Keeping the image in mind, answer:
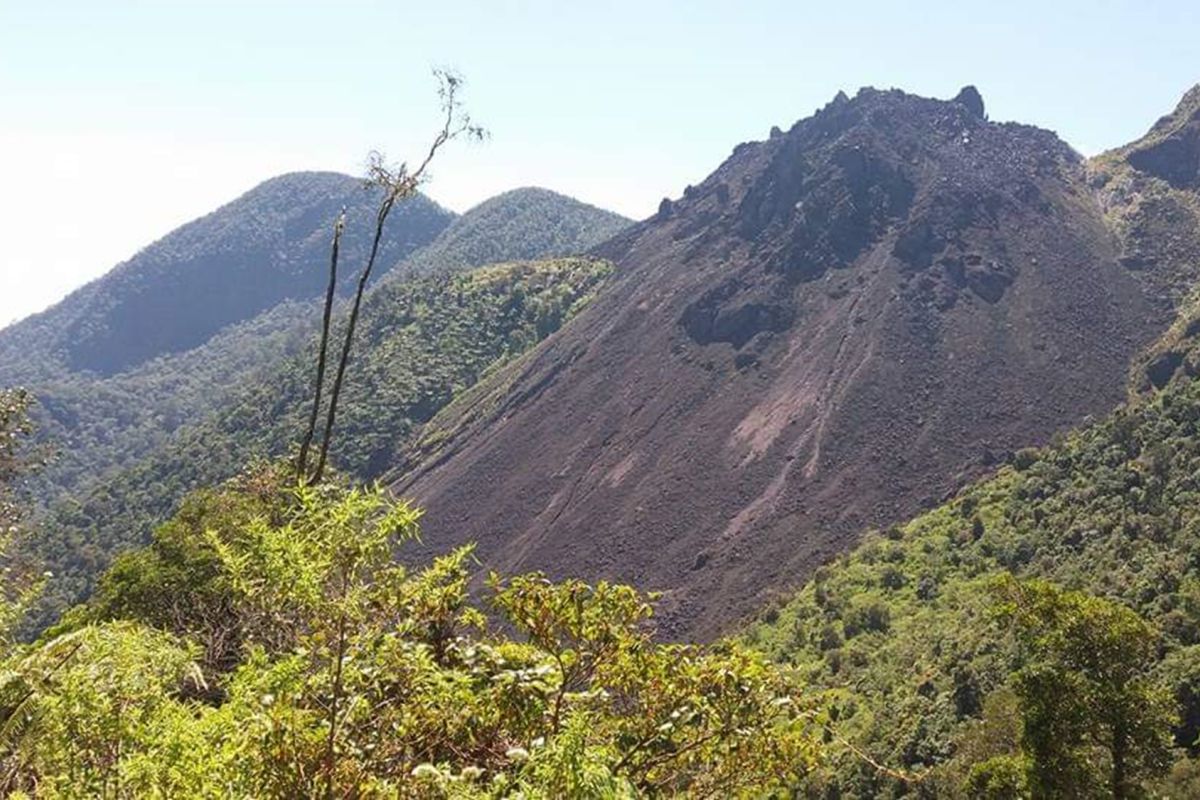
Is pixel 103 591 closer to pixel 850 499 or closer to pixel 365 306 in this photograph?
pixel 850 499

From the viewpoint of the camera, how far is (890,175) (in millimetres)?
86312

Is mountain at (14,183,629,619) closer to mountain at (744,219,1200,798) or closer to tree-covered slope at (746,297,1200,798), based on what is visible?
mountain at (744,219,1200,798)

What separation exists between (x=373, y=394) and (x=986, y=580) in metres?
73.0

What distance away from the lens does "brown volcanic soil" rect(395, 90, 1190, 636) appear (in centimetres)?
5147

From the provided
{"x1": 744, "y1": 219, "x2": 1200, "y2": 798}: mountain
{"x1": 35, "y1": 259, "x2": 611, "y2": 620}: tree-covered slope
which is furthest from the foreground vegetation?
{"x1": 35, "y1": 259, "x2": 611, "y2": 620}: tree-covered slope

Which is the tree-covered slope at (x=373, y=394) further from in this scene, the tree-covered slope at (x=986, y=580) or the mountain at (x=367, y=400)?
the tree-covered slope at (x=986, y=580)

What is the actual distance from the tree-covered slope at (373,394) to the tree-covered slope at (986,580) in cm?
5411

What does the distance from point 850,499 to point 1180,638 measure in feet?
79.6

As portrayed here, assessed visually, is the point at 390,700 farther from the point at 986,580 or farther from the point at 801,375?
the point at 801,375

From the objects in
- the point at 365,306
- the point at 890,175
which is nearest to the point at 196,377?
Result: the point at 365,306

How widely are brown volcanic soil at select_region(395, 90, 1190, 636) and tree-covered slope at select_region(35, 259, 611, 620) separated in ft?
35.5

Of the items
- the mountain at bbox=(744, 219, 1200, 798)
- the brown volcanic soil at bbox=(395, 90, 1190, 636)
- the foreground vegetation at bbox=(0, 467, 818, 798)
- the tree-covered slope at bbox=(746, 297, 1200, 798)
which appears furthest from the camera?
the brown volcanic soil at bbox=(395, 90, 1190, 636)

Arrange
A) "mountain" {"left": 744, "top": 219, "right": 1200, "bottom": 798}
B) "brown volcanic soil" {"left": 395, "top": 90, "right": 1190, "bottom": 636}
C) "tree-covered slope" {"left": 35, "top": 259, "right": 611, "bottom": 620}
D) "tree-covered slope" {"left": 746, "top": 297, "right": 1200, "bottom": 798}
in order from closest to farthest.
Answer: "mountain" {"left": 744, "top": 219, "right": 1200, "bottom": 798} < "tree-covered slope" {"left": 746, "top": 297, "right": 1200, "bottom": 798} < "brown volcanic soil" {"left": 395, "top": 90, "right": 1190, "bottom": 636} < "tree-covered slope" {"left": 35, "top": 259, "right": 611, "bottom": 620}

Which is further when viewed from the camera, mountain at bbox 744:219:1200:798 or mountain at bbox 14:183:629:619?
mountain at bbox 14:183:629:619
